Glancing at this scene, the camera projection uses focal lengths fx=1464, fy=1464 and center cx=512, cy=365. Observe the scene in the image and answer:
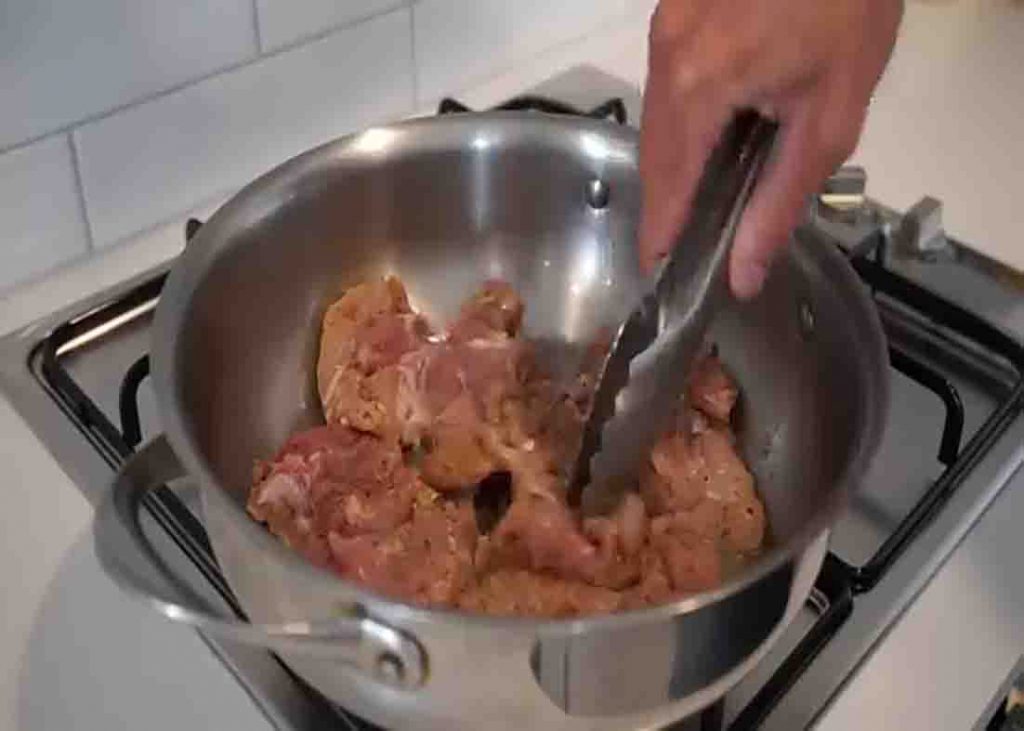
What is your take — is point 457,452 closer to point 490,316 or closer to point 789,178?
point 490,316

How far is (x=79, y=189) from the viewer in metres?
0.80

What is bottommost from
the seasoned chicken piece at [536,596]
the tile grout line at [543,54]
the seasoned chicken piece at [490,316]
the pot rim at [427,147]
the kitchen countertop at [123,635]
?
the kitchen countertop at [123,635]

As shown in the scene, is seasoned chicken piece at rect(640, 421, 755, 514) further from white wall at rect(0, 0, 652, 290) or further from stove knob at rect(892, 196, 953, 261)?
white wall at rect(0, 0, 652, 290)

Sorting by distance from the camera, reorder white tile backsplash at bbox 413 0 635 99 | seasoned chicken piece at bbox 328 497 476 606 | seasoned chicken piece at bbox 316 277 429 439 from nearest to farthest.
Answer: seasoned chicken piece at bbox 328 497 476 606 < seasoned chicken piece at bbox 316 277 429 439 < white tile backsplash at bbox 413 0 635 99

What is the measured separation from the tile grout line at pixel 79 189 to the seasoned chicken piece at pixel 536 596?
342 mm

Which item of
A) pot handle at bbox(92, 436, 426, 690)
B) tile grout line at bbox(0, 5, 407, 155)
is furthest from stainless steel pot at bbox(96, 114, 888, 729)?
tile grout line at bbox(0, 5, 407, 155)

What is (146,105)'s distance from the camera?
31.5 inches

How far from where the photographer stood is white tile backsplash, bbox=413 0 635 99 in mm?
925

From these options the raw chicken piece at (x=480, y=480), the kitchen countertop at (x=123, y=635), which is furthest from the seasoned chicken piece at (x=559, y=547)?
the kitchen countertop at (x=123, y=635)

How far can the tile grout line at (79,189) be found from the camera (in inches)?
30.8

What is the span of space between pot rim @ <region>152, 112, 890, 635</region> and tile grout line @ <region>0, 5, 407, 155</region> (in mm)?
126

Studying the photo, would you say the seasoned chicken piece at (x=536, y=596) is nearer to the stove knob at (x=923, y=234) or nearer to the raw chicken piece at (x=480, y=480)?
the raw chicken piece at (x=480, y=480)

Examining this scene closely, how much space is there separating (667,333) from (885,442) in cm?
21

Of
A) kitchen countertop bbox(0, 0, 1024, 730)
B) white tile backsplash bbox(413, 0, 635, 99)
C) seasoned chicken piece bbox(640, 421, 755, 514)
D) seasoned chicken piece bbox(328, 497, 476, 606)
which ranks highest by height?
white tile backsplash bbox(413, 0, 635, 99)
